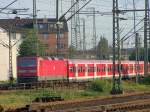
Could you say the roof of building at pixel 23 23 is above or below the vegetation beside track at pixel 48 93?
above

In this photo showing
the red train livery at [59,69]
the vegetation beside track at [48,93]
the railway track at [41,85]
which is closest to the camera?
the vegetation beside track at [48,93]

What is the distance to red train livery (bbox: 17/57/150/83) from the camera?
4231cm

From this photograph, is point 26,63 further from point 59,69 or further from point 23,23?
point 23,23

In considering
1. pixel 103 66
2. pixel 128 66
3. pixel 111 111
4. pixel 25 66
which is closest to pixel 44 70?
pixel 25 66

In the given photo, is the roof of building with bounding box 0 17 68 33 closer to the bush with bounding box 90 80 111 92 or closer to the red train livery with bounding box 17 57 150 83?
the red train livery with bounding box 17 57 150 83

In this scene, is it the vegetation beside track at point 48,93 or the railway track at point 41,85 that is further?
the railway track at point 41,85

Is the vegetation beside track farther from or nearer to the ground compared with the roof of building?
nearer to the ground

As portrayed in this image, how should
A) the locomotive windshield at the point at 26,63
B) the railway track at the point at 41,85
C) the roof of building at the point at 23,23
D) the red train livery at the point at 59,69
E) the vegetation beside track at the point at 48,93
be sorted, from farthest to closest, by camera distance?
the roof of building at the point at 23,23 → the red train livery at the point at 59,69 → the locomotive windshield at the point at 26,63 → the railway track at the point at 41,85 → the vegetation beside track at the point at 48,93

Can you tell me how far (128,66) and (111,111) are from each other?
38.7m

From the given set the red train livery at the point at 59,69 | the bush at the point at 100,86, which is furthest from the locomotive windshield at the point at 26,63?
the bush at the point at 100,86

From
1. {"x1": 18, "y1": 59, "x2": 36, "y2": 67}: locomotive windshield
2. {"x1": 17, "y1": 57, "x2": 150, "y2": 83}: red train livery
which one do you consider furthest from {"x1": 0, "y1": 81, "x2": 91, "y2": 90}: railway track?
{"x1": 18, "y1": 59, "x2": 36, "y2": 67}: locomotive windshield

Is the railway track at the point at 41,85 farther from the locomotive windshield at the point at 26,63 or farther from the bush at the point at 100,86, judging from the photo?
the bush at the point at 100,86

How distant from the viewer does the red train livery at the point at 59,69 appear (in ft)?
139

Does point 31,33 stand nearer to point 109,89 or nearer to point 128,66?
point 128,66
